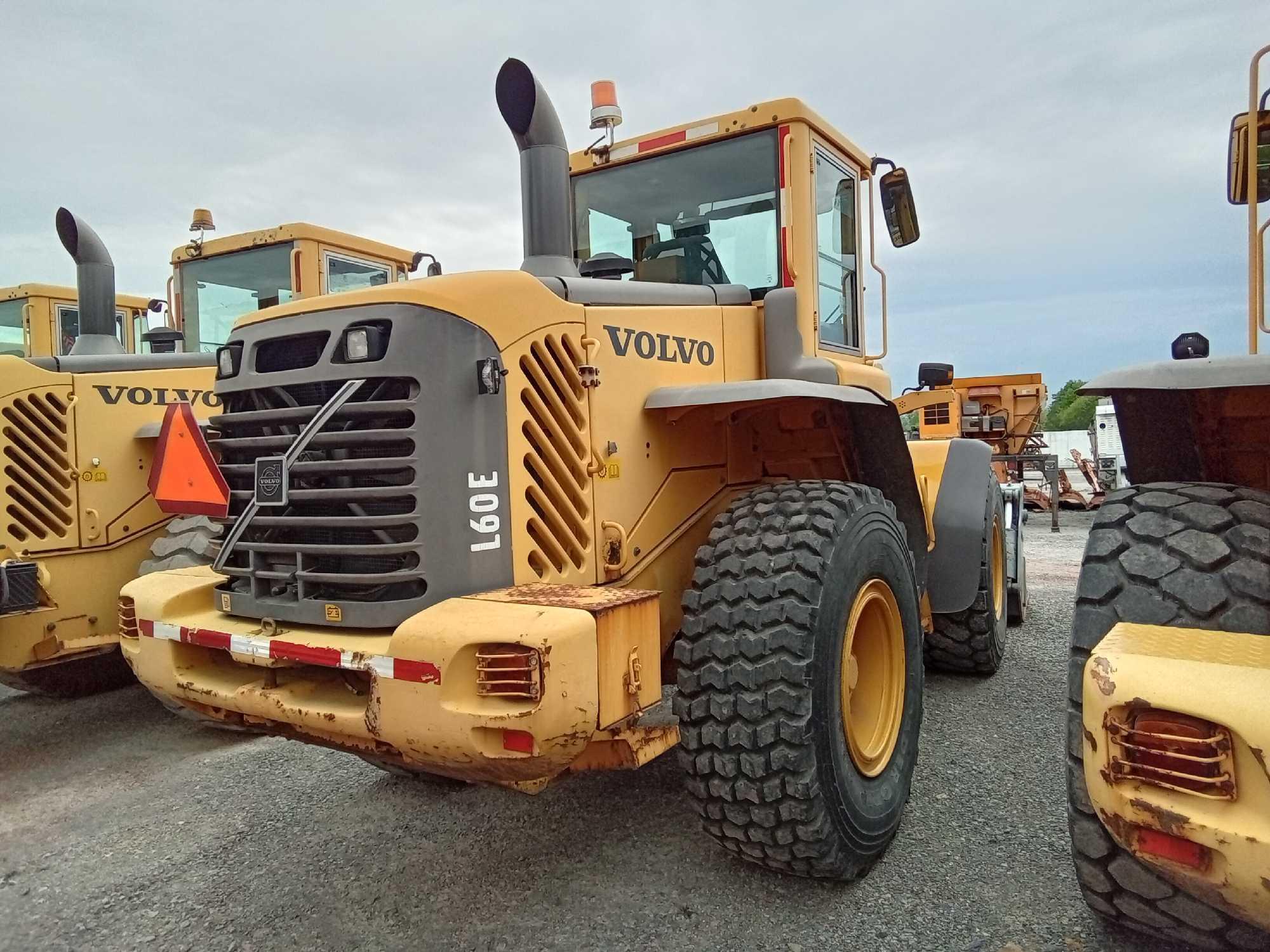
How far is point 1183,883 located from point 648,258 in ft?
10.6

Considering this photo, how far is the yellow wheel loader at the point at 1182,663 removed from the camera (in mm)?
1688

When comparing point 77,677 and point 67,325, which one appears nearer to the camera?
point 77,677

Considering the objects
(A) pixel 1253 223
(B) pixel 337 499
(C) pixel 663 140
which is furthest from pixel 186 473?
(A) pixel 1253 223

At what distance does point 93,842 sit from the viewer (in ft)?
11.9

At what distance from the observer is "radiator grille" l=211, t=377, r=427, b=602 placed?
2.58 meters

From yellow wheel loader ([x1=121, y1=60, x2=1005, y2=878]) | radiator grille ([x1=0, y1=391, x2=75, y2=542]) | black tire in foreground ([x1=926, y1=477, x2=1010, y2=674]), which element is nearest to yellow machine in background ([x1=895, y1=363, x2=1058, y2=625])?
black tire in foreground ([x1=926, y1=477, x2=1010, y2=674])

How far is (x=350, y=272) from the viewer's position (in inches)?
274

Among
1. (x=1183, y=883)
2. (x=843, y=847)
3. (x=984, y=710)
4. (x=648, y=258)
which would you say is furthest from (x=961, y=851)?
(x=648, y=258)

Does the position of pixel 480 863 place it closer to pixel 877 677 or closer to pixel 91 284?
pixel 877 677

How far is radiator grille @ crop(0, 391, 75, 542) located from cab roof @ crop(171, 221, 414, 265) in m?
2.28

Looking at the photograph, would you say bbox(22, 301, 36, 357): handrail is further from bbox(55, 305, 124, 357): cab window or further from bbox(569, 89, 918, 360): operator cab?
bbox(569, 89, 918, 360): operator cab

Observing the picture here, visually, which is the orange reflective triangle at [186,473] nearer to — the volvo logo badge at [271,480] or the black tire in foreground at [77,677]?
the volvo logo badge at [271,480]

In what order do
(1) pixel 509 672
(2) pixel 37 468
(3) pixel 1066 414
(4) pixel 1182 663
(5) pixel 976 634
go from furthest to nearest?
1. (3) pixel 1066 414
2. (5) pixel 976 634
3. (2) pixel 37 468
4. (1) pixel 509 672
5. (4) pixel 1182 663

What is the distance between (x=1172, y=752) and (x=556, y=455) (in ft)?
5.97
